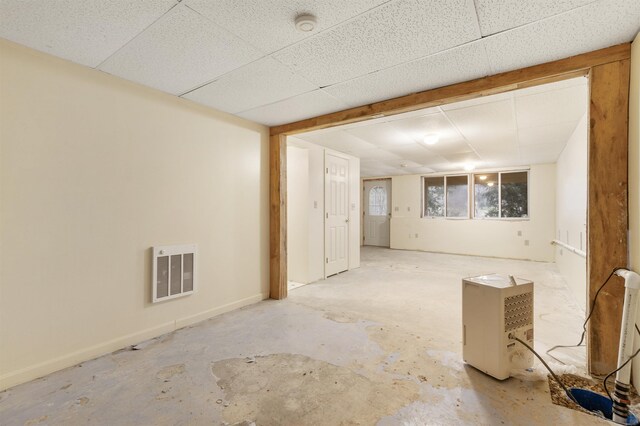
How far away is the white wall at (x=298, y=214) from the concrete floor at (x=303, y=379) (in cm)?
141

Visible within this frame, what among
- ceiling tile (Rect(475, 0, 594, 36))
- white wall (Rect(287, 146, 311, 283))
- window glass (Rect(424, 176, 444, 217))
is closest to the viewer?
ceiling tile (Rect(475, 0, 594, 36))

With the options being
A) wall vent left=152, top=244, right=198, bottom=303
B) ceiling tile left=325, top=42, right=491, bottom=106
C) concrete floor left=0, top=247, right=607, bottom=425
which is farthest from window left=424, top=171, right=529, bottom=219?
wall vent left=152, top=244, right=198, bottom=303

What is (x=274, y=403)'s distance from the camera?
5.67ft

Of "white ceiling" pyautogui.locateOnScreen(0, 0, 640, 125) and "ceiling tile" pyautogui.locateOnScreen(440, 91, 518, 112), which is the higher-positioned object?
"ceiling tile" pyautogui.locateOnScreen(440, 91, 518, 112)

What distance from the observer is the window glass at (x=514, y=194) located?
277 inches

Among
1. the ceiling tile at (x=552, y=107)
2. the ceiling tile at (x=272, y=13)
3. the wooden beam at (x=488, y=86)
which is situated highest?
the ceiling tile at (x=552, y=107)

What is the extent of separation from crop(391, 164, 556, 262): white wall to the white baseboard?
20.7 feet

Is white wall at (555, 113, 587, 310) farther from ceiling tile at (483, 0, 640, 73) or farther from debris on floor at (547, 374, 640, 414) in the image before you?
ceiling tile at (483, 0, 640, 73)

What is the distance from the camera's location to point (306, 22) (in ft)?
5.48

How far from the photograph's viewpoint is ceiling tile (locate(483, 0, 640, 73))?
1631mm

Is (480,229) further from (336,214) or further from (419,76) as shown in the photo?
(419,76)

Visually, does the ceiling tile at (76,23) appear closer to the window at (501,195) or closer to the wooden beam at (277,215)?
the wooden beam at (277,215)

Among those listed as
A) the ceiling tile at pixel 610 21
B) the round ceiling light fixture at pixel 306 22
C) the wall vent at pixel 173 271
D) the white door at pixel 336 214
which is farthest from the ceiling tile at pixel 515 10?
the white door at pixel 336 214

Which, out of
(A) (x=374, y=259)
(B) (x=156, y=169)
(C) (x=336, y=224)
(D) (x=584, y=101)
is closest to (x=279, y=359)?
(B) (x=156, y=169)
